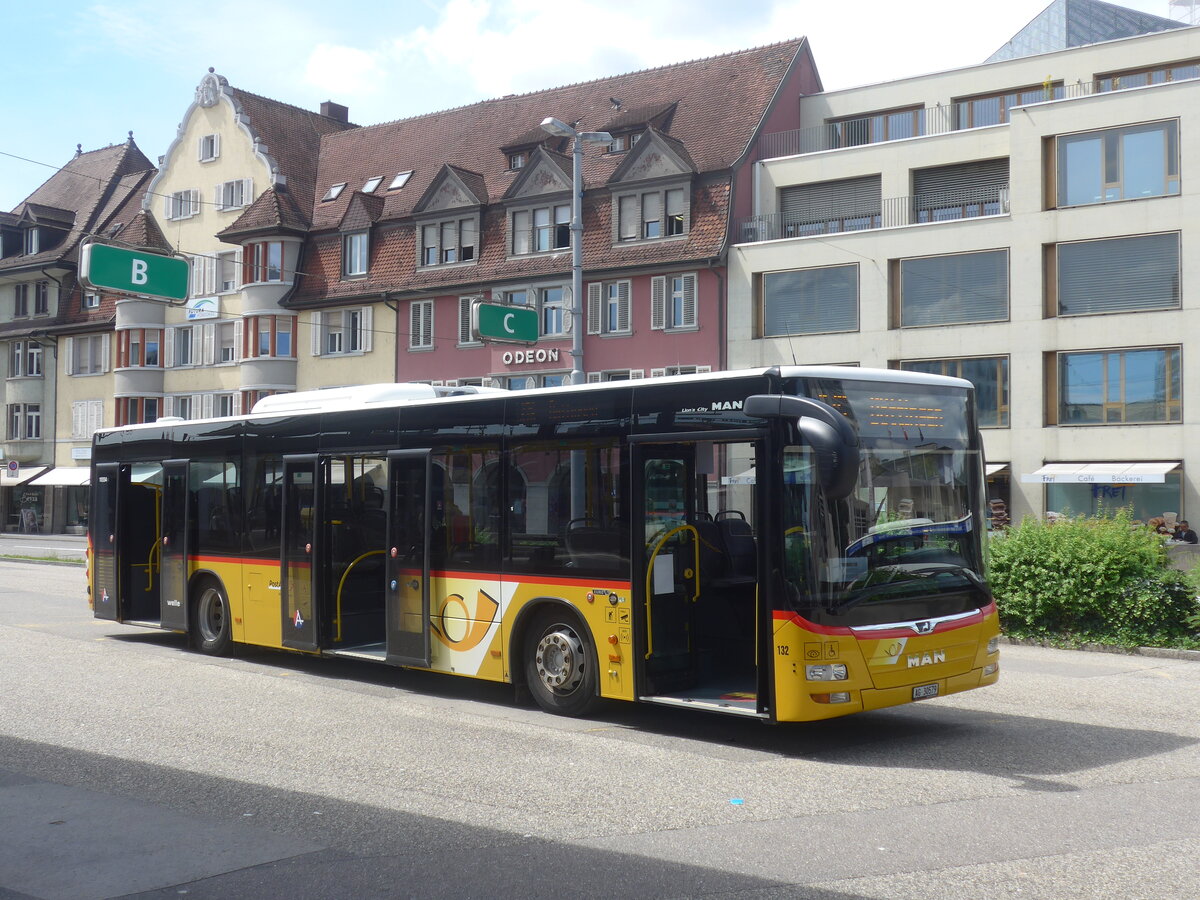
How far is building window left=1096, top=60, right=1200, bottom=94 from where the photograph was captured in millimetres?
36469

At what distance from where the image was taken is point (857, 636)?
8.97 metres

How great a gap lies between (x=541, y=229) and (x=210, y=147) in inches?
703

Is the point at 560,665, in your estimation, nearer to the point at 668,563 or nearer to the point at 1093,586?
the point at 668,563

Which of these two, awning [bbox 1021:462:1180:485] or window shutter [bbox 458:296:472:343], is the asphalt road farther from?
window shutter [bbox 458:296:472:343]

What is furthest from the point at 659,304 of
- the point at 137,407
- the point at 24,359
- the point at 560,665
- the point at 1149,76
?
the point at 24,359

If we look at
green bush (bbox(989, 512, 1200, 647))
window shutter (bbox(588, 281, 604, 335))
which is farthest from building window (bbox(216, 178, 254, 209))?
green bush (bbox(989, 512, 1200, 647))

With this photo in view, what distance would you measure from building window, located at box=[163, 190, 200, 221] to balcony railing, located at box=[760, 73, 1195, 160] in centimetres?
2465

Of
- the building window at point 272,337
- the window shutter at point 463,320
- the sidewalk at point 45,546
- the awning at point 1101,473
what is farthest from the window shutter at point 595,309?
the sidewalk at point 45,546

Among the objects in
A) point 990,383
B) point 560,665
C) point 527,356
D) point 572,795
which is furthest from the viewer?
point 527,356

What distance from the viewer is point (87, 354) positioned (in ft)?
188

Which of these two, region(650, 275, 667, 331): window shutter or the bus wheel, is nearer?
the bus wheel

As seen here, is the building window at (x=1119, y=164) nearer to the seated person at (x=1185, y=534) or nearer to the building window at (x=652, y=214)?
the seated person at (x=1185, y=534)

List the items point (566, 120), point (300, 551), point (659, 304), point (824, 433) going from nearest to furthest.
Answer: point (824, 433) → point (300, 551) → point (659, 304) → point (566, 120)

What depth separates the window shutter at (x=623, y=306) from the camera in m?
40.8
